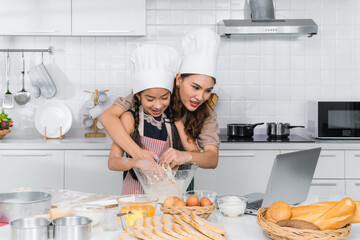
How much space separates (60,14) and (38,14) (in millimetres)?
168

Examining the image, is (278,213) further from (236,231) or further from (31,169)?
(31,169)

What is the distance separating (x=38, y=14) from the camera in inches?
140

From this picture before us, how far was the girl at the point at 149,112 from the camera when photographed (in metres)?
2.07

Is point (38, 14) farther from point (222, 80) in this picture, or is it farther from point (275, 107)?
point (275, 107)

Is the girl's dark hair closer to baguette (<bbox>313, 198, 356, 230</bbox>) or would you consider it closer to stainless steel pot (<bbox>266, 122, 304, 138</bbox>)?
baguette (<bbox>313, 198, 356, 230</bbox>)

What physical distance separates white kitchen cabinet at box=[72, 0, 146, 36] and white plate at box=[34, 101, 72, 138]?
2.04ft

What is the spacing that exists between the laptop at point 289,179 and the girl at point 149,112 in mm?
506

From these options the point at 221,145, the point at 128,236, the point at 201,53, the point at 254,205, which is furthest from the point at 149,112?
the point at 221,145

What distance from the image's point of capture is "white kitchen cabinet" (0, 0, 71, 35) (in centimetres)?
355

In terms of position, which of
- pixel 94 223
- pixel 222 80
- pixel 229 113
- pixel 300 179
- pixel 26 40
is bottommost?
pixel 94 223

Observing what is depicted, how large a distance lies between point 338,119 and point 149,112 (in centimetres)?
192

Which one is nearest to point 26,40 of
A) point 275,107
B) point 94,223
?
point 275,107

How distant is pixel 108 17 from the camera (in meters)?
3.59

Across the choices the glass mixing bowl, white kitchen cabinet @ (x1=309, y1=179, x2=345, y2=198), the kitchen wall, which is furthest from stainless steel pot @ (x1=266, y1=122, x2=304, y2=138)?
the glass mixing bowl
